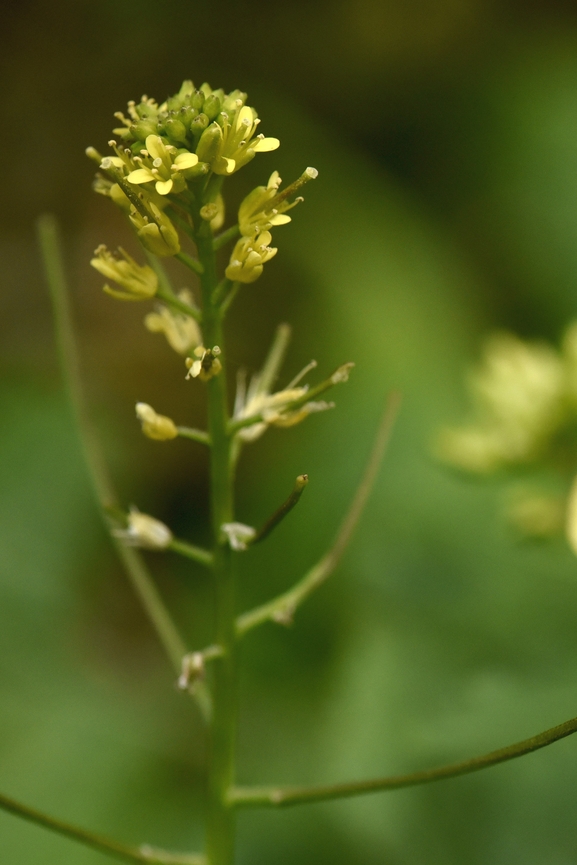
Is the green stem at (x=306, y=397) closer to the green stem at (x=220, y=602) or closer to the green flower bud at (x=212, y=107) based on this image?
the green stem at (x=220, y=602)

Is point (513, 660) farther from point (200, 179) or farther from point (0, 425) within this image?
point (0, 425)

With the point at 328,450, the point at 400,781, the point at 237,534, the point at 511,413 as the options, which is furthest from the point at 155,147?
the point at 328,450

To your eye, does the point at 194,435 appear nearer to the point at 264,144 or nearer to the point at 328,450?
the point at 264,144

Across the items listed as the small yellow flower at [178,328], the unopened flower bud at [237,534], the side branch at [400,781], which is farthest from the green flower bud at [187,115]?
the side branch at [400,781]

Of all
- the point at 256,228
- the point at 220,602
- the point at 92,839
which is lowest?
the point at 92,839

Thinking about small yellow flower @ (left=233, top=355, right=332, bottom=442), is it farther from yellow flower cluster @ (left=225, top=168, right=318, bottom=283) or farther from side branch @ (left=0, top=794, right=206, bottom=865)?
side branch @ (left=0, top=794, right=206, bottom=865)

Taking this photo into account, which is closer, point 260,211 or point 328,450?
point 260,211

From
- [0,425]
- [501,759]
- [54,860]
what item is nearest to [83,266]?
[0,425]
